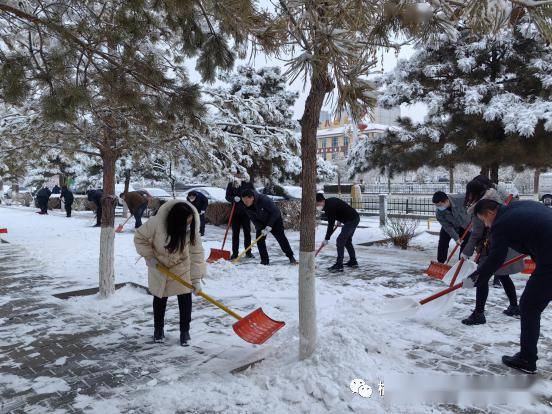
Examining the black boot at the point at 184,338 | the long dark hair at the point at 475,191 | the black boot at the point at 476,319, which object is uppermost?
the long dark hair at the point at 475,191

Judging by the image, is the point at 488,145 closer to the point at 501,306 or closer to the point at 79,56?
the point at 501,306

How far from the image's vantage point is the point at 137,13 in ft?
13.2

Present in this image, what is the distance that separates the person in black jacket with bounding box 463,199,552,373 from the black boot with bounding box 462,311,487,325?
947 mm

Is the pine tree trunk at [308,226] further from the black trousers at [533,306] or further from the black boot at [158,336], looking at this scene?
the black trousers at [533,306]

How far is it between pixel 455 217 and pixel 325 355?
4.54 m

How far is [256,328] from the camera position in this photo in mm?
3998

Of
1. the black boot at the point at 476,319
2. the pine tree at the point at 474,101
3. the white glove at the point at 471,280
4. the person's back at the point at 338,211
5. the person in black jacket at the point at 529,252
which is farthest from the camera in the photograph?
the pine tree at the point at 474,101

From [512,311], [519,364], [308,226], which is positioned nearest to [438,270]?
[512,311]

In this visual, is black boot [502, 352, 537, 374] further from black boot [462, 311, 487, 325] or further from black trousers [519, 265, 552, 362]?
black boot [462, 311, 487, 325]

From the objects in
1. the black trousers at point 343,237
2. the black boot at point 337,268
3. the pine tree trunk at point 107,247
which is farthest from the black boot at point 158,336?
the black trousers at point 343,237

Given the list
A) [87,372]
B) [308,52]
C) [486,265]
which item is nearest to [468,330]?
[486,265]

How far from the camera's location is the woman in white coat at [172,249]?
385 cm

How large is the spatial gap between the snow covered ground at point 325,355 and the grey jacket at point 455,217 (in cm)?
111

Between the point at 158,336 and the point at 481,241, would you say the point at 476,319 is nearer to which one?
the point at 481,241
